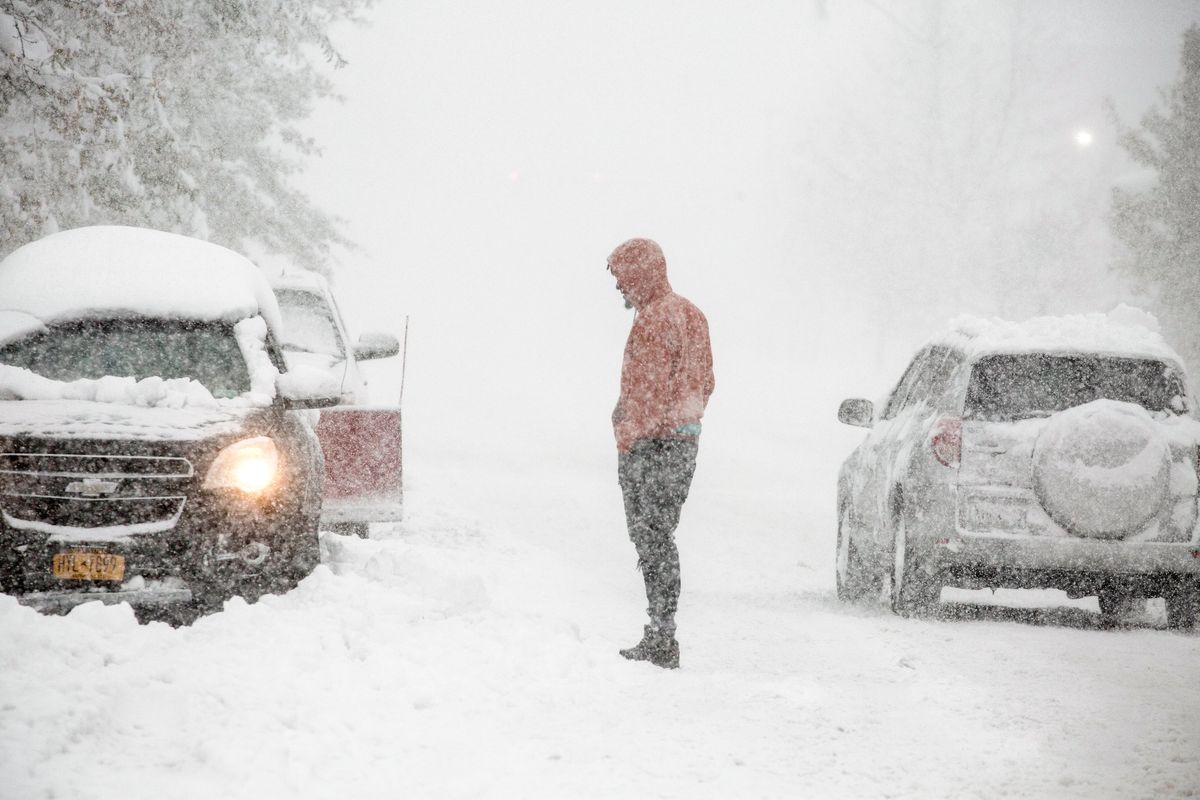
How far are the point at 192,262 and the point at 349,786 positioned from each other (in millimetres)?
4033

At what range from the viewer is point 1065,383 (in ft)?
25.7

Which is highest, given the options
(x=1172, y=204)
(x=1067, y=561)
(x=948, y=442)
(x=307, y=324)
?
(x=1172, y=204)

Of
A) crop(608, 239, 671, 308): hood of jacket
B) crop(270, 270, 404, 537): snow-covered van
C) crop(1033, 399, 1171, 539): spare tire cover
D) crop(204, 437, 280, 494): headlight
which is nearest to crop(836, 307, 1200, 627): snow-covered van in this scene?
crop(1033, 399, 1171, 539): spare tire cover

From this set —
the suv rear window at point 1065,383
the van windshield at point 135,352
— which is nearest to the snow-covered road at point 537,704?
the van windshield at point 135,352

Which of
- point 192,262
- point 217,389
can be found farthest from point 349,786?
point 192,262

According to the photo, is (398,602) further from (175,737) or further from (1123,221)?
(1123,221)

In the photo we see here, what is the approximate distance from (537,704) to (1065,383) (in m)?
4.46

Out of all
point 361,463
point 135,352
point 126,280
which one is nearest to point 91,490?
point 135,352

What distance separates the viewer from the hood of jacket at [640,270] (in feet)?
20.0

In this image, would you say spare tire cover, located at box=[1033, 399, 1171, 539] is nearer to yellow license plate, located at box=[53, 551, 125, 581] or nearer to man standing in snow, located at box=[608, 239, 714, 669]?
man standing in snow, located at box=[608, 239, 714, 669]

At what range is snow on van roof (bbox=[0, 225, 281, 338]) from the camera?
667 cm

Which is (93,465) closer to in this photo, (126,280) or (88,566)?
(88,566)

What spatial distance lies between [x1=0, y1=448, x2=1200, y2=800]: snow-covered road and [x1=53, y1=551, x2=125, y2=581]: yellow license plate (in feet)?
1.30

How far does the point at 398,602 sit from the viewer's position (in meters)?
6.05
